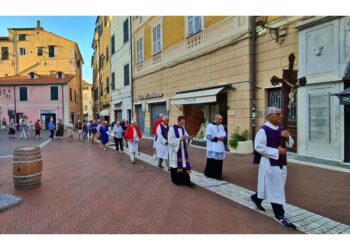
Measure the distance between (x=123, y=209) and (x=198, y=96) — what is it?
8.17m

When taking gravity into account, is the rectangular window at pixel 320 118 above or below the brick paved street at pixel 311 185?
above

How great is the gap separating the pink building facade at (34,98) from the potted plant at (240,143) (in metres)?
30.7

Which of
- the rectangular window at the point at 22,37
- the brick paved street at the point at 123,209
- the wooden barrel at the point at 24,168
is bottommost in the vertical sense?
the brick paved street at the point at 123,209

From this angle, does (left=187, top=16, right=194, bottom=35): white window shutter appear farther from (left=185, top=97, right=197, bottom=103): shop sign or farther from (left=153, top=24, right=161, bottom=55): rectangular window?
(left=185, top=97, right=197, bottom=103): shop sign

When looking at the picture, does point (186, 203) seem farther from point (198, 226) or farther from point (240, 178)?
point (240, 178)

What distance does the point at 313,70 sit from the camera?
8242mm

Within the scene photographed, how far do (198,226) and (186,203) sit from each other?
1.00 meters

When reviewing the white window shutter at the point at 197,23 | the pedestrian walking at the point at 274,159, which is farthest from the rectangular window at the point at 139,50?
the pedestrian walking at the point at 274,159

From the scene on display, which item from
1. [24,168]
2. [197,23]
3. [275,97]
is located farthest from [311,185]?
[197,23]

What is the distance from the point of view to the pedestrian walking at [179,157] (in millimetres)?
6176

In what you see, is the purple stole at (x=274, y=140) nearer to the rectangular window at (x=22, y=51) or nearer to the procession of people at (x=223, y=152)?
the procession of people at (x=223, y=152)

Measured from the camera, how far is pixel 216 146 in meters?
6.57

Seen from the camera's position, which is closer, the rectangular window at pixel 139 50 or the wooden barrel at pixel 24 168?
the wooden barrel at pixel 24 168
